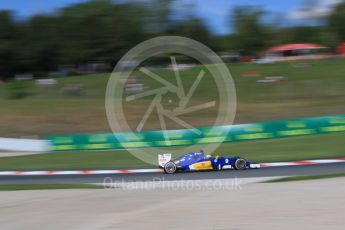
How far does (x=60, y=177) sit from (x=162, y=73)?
29.9m

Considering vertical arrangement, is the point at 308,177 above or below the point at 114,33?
below

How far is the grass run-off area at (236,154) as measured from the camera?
53.1 ft

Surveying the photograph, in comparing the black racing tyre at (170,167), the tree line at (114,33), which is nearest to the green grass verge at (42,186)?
the black racing tyre at (170,167)

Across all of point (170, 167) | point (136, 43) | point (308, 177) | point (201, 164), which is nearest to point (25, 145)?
point (170, 167)

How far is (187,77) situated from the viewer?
46.6m

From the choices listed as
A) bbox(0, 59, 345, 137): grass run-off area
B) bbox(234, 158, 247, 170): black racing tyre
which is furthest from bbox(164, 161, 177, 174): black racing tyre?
bbox(0, 59, 345, 137): grass run-off area

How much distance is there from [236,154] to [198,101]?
68.6 ft

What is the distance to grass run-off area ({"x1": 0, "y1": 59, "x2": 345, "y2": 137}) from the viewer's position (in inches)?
1277

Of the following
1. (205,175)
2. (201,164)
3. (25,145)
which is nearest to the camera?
(205,175)

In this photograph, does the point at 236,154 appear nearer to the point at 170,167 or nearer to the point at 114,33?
the point at 170,167

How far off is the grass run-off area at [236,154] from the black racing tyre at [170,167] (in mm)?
2742

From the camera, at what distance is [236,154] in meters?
17.5

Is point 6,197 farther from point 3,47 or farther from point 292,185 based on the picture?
point 3,47

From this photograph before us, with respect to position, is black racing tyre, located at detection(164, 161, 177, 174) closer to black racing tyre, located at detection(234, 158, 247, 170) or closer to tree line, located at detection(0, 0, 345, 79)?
black racing tyre, located at detection(234, 158, 247, 170)
